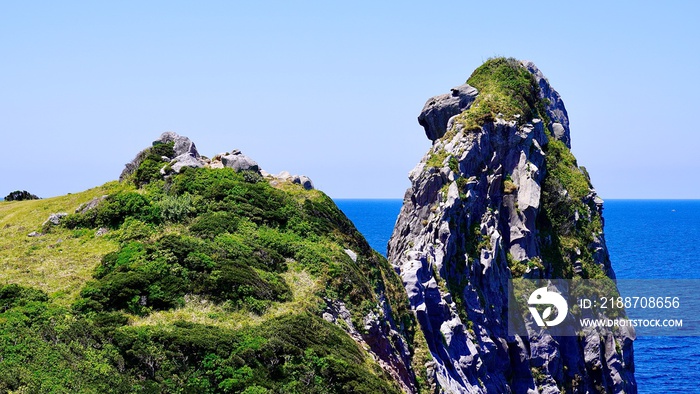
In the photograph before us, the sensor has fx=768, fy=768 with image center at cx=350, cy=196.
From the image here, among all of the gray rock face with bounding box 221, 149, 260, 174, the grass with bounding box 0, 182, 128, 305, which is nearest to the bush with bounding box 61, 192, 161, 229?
the grass with bounding box 0, 182, 128, 305

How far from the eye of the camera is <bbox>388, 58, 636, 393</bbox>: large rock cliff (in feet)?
185

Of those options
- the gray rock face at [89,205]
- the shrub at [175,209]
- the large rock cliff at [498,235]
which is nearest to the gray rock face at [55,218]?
the gray rock face at [89,205]

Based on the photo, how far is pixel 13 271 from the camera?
37.2 m

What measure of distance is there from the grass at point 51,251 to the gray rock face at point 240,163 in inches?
286

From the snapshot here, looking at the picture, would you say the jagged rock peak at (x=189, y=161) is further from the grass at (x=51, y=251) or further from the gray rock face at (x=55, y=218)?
the gray rock face at (x=55, y=218)

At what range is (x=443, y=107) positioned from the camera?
7269cm

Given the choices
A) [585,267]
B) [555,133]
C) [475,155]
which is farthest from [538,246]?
[555,133]

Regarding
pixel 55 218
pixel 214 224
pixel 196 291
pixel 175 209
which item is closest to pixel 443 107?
pixel 175 209

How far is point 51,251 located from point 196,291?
1117 cm

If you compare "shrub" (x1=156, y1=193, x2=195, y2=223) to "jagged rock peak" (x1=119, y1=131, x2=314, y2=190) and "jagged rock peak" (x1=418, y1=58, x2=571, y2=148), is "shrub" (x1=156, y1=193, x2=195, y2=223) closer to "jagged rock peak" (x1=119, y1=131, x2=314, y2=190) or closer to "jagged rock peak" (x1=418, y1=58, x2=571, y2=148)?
"jagged rock peak" (x1=119, y1=131, x2=314, y2=190)

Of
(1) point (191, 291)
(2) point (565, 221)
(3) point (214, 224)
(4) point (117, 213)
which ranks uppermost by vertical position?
(2) point (565, 221)

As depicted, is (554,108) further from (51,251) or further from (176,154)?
(51,251)

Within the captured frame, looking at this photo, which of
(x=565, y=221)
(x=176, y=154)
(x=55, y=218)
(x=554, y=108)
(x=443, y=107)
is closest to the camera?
(x=55, y=218)

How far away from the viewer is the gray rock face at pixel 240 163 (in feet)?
170
